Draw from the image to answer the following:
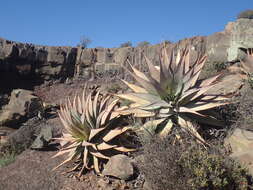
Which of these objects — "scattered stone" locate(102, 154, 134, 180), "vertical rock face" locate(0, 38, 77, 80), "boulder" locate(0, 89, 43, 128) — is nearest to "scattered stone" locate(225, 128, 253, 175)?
"scattered stone" locate(102, 154, 134, 180)

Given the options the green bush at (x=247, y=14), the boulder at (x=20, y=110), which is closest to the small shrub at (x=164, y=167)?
the boulder at (x=20, y=110)

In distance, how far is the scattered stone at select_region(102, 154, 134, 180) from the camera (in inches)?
180

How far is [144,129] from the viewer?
4.56 m

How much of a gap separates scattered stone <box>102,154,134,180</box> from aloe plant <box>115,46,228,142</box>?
0.61m

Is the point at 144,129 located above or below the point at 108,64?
below

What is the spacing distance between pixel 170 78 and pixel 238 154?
1521 millimetres

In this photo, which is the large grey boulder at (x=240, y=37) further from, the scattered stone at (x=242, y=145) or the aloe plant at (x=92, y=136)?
the aloe plant at (x=92, y=136)

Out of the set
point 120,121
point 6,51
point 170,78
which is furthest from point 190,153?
point 6,51

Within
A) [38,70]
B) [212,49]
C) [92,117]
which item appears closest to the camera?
[92,117]

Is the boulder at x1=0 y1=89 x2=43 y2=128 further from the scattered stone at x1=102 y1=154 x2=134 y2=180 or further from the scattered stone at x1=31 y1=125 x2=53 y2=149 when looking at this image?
the scattered stone at x1=102 y1=154 x2=134 y2=180

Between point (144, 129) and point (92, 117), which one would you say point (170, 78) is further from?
point (92, 117)

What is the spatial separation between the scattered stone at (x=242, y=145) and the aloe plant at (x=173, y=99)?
0.38m

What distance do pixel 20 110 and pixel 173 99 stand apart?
829cm

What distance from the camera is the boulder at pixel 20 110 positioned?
1141 centimetres
